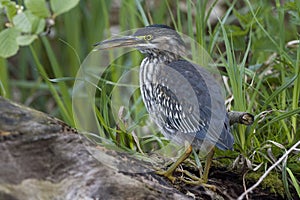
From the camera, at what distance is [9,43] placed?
2.57m

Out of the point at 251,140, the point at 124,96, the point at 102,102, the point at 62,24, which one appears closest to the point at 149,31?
the point at 102,102

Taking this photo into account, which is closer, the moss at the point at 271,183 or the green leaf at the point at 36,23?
the green leaf at the point at 36,23

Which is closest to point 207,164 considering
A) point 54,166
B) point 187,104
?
point 187,104

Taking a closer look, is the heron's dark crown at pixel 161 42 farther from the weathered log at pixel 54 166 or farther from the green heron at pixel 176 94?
the weathered log at pixel 54 166

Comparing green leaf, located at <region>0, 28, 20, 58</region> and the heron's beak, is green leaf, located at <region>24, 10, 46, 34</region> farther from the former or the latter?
the heron's beak

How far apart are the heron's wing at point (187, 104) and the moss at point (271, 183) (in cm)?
30

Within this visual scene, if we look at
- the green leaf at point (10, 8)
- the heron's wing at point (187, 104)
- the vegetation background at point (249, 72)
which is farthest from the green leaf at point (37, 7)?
the heron's wing at point (187, 104)

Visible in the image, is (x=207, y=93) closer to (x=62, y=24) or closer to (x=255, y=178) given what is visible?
(x=255, y=178)

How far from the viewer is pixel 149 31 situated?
3.50 meters

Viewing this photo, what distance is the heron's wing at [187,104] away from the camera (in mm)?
3209

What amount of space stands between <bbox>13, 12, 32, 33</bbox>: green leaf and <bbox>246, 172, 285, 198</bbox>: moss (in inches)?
56.5

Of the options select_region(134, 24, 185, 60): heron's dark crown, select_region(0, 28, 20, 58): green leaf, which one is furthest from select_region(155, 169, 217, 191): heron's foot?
select_region(0, 28, 20, 58): green leaf

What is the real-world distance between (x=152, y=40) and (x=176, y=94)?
387mm

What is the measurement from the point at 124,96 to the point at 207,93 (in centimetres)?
231
